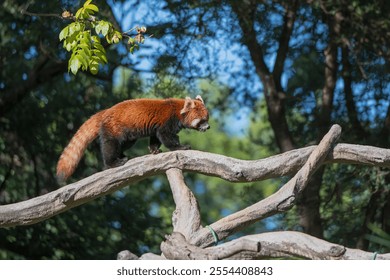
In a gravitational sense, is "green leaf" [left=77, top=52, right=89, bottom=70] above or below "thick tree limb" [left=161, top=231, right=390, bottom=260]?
above

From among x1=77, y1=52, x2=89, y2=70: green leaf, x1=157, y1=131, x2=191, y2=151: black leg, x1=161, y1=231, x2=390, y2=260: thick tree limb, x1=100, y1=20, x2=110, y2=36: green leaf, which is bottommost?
x1=161, y1=231, x2=390, y2=260: thick tree limb

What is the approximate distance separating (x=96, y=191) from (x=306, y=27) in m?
5.59

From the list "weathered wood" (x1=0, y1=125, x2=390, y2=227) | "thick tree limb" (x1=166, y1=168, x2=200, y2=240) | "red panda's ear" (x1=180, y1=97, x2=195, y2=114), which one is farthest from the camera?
"red panda's ear" (x1=180, y1=97, x2=195, y2=114)

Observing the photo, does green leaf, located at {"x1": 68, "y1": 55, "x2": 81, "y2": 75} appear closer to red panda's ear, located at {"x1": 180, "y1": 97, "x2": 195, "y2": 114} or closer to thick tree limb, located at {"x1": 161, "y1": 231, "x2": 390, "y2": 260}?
thick tree limb, located at {"x1": 161, "y1": 231, "x2": 390, "y2": 260}

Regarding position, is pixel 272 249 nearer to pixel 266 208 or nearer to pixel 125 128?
pixel 266 208

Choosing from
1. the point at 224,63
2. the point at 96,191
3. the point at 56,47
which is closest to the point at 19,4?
the point at 56,47

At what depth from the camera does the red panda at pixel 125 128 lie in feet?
20.3

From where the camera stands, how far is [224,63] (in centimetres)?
1016

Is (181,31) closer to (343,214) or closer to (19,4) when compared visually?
(19,4)

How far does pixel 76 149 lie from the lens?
20.2 feet

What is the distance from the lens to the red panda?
20.3ft

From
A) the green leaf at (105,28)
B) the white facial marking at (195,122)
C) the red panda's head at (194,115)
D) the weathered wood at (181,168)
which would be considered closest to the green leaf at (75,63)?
the green leaf at (105,28)

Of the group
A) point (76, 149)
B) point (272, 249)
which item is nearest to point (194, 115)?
point (76, 149)

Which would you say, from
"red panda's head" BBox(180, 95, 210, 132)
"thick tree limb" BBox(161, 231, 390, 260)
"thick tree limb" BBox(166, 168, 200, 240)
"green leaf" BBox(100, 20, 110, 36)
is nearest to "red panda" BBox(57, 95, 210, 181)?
"red panda's head" BBox(180, 95, 210, 132)
